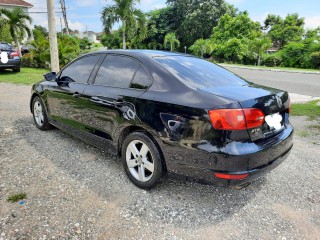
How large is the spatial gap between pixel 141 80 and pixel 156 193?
1.27 metres

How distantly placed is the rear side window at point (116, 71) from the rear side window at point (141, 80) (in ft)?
0.24

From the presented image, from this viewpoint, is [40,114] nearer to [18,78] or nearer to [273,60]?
[18,78]

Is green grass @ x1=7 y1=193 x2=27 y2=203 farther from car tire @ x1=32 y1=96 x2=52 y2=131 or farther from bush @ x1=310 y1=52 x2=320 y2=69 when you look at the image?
bush @ x1=310 y1=52 x2=320 y2=69

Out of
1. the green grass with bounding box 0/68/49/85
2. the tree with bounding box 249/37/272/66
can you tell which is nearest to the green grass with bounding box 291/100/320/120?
the green grass with bounding box 0/68/49/85

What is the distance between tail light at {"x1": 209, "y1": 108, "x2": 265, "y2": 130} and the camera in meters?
2.32

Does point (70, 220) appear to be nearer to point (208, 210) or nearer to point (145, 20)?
point (208, 210)

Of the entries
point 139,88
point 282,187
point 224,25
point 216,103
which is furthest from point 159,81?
point 224,25

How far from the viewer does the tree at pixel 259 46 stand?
27953 mm

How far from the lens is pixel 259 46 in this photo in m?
28.7

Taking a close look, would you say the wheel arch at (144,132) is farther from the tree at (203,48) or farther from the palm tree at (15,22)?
the tree at (203,48)

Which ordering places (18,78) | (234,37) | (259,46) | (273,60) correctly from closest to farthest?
(18,78) → (259,46) → (273,60) → (234,37)

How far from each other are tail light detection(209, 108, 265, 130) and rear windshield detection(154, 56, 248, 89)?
18.5 inches

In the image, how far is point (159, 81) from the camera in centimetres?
283

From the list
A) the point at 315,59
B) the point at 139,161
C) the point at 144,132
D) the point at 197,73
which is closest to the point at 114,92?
the point at 144,132
